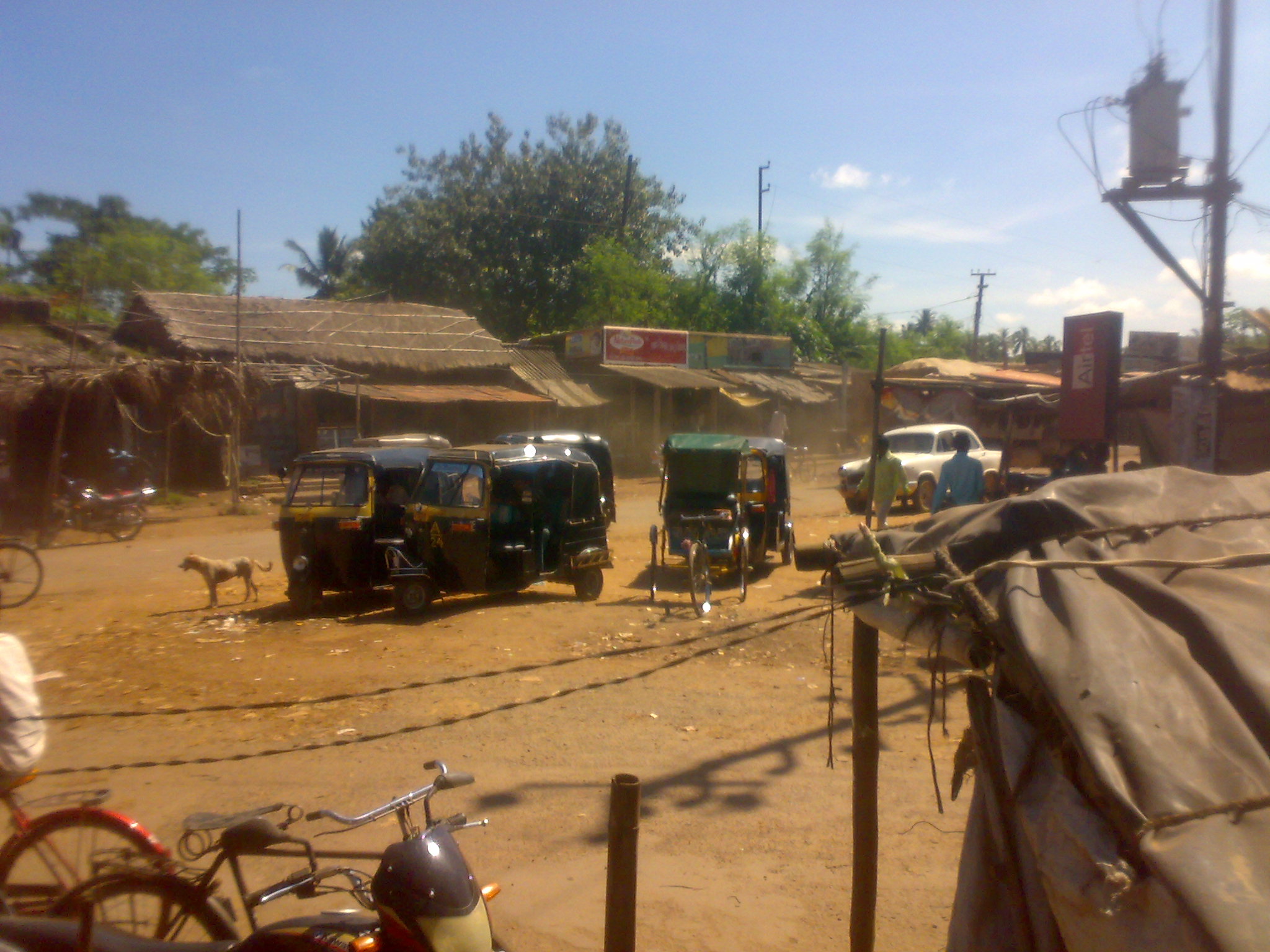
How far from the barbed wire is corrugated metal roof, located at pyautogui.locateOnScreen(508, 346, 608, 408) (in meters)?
19.4

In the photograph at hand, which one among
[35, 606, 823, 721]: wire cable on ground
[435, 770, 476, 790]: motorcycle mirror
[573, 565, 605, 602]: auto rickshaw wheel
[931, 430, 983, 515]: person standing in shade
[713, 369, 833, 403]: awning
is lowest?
[35, 606, 823, 721]: wire cable on ground

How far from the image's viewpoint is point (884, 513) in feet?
35.2

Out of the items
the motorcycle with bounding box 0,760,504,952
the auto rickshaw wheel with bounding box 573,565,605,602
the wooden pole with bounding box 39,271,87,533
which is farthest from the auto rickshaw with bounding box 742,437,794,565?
the wooden pole with bounding box 39,271,87,533

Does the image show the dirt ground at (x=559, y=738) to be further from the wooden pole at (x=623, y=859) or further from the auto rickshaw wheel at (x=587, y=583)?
the wooden pole at (x=623, y=859)

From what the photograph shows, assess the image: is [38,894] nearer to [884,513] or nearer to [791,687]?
[791,687]

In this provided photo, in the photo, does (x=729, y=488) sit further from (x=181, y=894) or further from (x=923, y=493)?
(x=181, y=894)

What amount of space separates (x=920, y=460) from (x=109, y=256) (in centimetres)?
3517

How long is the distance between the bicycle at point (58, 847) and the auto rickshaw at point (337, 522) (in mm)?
7472

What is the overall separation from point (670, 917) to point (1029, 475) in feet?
33.9

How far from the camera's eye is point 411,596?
435 inches

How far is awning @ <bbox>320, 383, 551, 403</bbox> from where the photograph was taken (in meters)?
25.0

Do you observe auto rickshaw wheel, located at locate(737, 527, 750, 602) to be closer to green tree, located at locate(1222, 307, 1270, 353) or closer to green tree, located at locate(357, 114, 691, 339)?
green tree, located at locate(1222, 307, 1270, 353)

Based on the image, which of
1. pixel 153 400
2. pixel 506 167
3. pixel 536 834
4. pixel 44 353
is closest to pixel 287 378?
pixel 153 400

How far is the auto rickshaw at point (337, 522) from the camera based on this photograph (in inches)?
446
